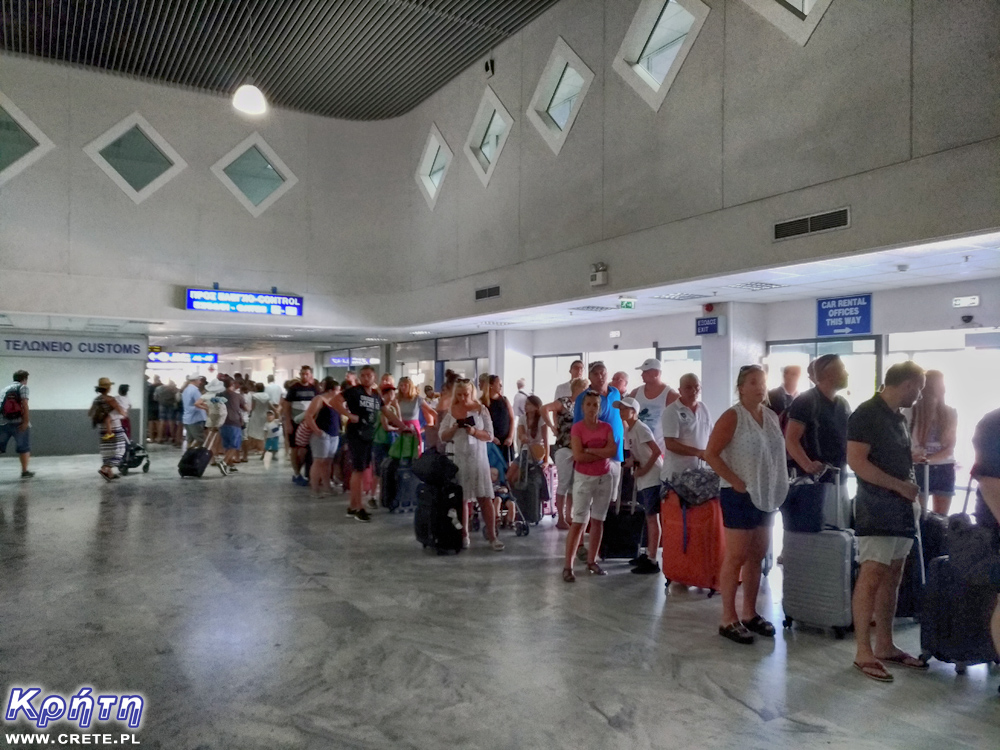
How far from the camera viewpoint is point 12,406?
37.6ft

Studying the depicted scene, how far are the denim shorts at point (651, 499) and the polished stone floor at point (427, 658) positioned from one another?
1.85ft

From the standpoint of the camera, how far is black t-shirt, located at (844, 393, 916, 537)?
387 centimetres

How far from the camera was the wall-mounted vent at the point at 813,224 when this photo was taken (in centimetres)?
683

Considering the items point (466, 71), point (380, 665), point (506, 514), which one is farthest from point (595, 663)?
point (466, 71)

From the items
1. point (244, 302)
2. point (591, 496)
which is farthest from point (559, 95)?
point (591, 496)

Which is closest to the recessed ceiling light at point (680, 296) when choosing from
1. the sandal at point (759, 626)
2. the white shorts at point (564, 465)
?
the white shorts at point (564, 465)

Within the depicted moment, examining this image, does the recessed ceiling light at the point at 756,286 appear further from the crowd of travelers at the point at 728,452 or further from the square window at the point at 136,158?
the square window at the point at 136,158

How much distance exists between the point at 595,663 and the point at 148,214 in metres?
12.3

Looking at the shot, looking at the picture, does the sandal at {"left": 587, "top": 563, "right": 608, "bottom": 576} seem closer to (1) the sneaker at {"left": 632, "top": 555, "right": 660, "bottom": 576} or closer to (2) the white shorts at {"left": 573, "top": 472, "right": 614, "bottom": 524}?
(1) the sneaker at {"left": 632, "top": 555, "right": 660, "bottom": 576}

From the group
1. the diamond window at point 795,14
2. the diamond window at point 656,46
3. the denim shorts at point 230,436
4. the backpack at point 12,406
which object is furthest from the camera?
the denim shorts at point 230,436

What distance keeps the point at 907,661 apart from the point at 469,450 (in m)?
4.07

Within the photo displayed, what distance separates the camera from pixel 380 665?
13.3 ft


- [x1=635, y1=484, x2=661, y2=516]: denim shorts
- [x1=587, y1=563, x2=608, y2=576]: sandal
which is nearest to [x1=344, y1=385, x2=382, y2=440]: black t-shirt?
[x1=587, y1=563, x2=608, y2=576]: sandal

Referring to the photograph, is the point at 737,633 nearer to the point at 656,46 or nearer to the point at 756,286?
the point at 756,286
